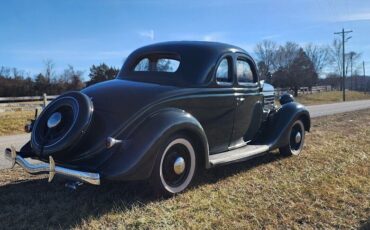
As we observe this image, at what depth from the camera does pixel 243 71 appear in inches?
265

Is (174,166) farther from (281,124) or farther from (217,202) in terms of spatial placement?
(281,124)

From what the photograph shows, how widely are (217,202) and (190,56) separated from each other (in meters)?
2.12

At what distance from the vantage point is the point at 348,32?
5159cm

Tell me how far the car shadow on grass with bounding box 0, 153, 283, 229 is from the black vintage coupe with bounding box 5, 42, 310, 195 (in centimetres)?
35

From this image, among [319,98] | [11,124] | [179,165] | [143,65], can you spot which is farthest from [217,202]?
[319,98]

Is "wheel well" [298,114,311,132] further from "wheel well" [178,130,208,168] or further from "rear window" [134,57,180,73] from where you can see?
"wheel well" [178,130,208,168]

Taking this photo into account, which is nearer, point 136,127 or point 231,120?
point 136,127

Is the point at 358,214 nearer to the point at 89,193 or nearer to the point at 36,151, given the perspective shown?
the point at 89,193

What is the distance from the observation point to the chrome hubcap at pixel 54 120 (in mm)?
4947

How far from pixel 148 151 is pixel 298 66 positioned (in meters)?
60.6

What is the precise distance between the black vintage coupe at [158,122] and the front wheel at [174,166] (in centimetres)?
1

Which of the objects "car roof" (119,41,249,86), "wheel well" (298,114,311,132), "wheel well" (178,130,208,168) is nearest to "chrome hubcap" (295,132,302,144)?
"wheel well" (298,114,311,132)

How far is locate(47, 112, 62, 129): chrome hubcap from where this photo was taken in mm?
4947

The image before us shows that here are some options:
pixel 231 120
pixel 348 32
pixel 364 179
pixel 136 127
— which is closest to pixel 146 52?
pixel 231 120
